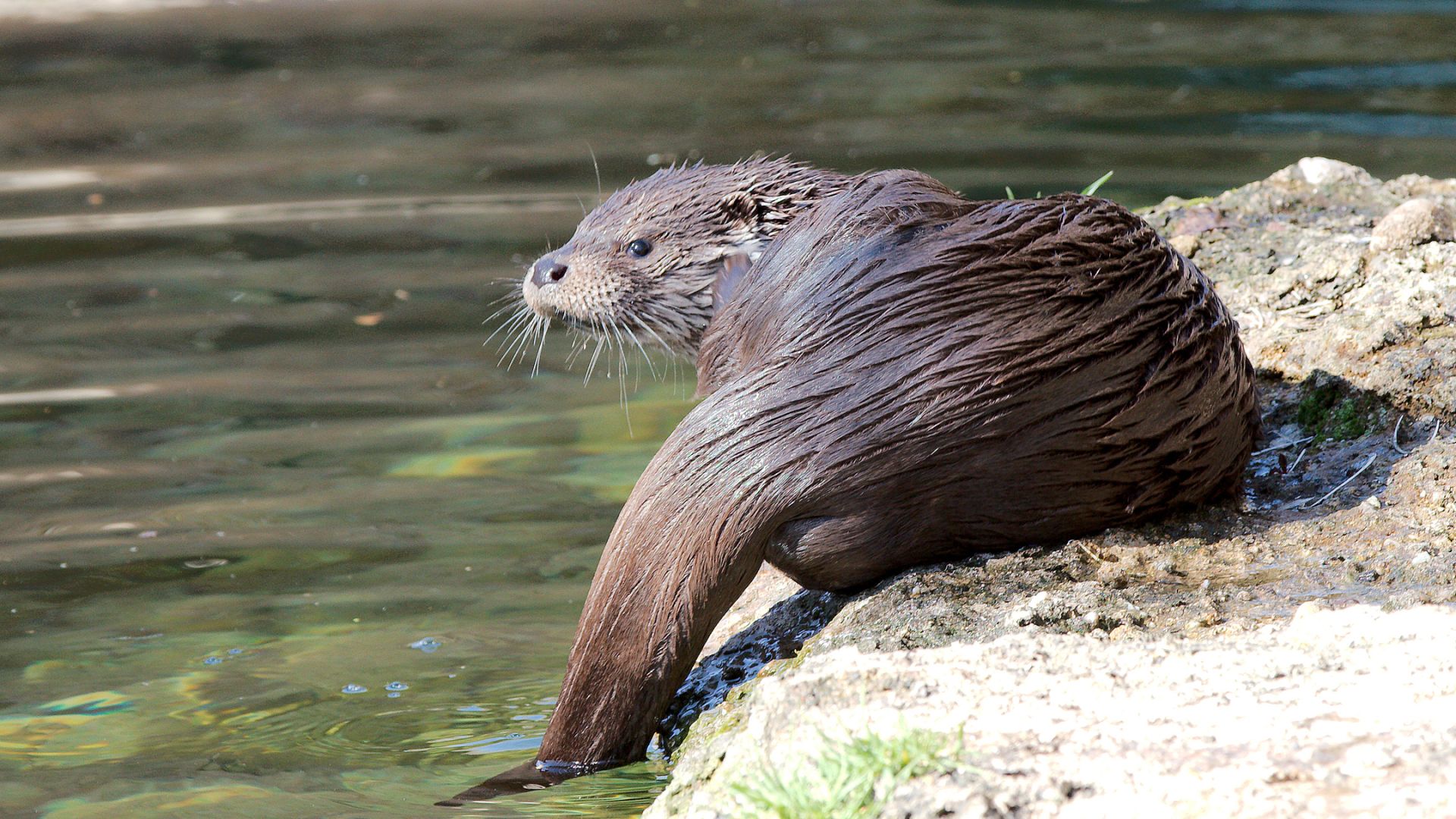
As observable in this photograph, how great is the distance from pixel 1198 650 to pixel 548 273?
1.78 meters

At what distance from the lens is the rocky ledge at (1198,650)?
214 centimetres

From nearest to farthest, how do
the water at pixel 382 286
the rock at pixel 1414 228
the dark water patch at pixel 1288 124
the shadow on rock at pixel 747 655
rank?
the shadow on rock at pixel 747 655, the water at pixel 382 286, the rock at pixel 1414 228, the dark water patch at pixel 1288 124

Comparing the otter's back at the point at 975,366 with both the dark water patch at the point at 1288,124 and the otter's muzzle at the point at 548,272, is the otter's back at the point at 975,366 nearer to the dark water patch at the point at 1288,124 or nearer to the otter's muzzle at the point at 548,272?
the otter's muzzle at the point at 548,272

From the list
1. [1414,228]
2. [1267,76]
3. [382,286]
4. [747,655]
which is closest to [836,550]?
[747,655]

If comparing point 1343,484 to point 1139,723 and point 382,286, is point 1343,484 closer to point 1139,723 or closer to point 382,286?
point 1139,723

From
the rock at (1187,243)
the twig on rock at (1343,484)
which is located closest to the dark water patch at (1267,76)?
the rock at (1187,243)

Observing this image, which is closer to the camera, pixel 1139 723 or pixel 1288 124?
pixel 1139 723

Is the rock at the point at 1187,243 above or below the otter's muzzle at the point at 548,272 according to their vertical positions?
below

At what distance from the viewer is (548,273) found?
371 cm

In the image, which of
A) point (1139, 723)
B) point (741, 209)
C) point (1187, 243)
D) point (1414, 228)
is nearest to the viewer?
point (1139, 723)

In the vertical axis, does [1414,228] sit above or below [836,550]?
above

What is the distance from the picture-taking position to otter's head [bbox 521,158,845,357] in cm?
349

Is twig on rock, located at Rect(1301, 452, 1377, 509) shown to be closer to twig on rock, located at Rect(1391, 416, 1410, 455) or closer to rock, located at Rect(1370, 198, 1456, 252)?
twig on rock, located at Rect(1391, 416, 1410, 455)

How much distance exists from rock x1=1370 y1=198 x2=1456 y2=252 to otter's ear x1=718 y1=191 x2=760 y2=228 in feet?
4.72
